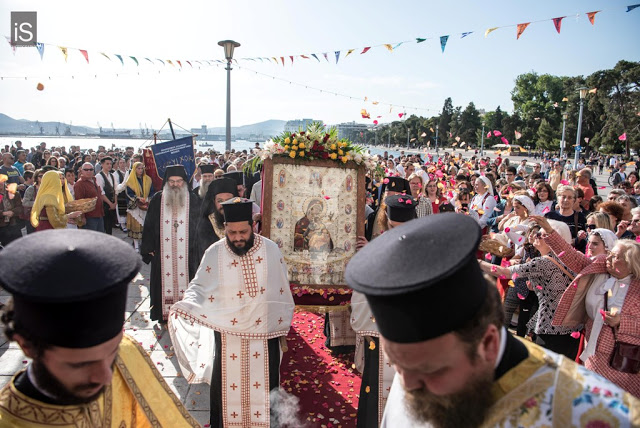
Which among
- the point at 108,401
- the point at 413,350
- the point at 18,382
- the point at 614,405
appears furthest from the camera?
the point at 108,401

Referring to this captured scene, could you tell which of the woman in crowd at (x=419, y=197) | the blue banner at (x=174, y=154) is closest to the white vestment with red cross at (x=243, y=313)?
the woman in crowd at (x=419, y=197)

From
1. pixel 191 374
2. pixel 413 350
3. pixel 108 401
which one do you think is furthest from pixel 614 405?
pixel 191 374

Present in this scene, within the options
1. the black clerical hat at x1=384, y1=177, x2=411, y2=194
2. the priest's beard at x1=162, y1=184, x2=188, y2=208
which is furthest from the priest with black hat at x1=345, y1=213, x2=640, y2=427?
the priest's beard at x1=162, y1=184, x2=188, y2=208

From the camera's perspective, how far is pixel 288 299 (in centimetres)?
420

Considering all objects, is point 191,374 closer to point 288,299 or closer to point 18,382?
point 288,299

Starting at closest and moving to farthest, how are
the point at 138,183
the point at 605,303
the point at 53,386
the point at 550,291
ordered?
the point at 53,386
the point at 605,303
the point at 550,291
the point at 138,183

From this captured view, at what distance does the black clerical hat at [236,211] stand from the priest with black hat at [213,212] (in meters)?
1.22

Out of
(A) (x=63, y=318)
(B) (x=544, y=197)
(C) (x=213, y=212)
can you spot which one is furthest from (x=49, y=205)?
(B) (x=544, y=197)

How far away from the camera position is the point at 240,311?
3.99 meters

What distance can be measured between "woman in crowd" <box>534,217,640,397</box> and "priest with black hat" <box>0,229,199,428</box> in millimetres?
3826

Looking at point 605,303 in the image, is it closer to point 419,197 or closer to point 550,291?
point 550,291

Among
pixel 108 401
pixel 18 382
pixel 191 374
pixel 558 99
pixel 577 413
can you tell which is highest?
pixel 558 99

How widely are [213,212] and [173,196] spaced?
1200 millimetres

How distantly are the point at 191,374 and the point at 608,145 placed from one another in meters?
46.0
